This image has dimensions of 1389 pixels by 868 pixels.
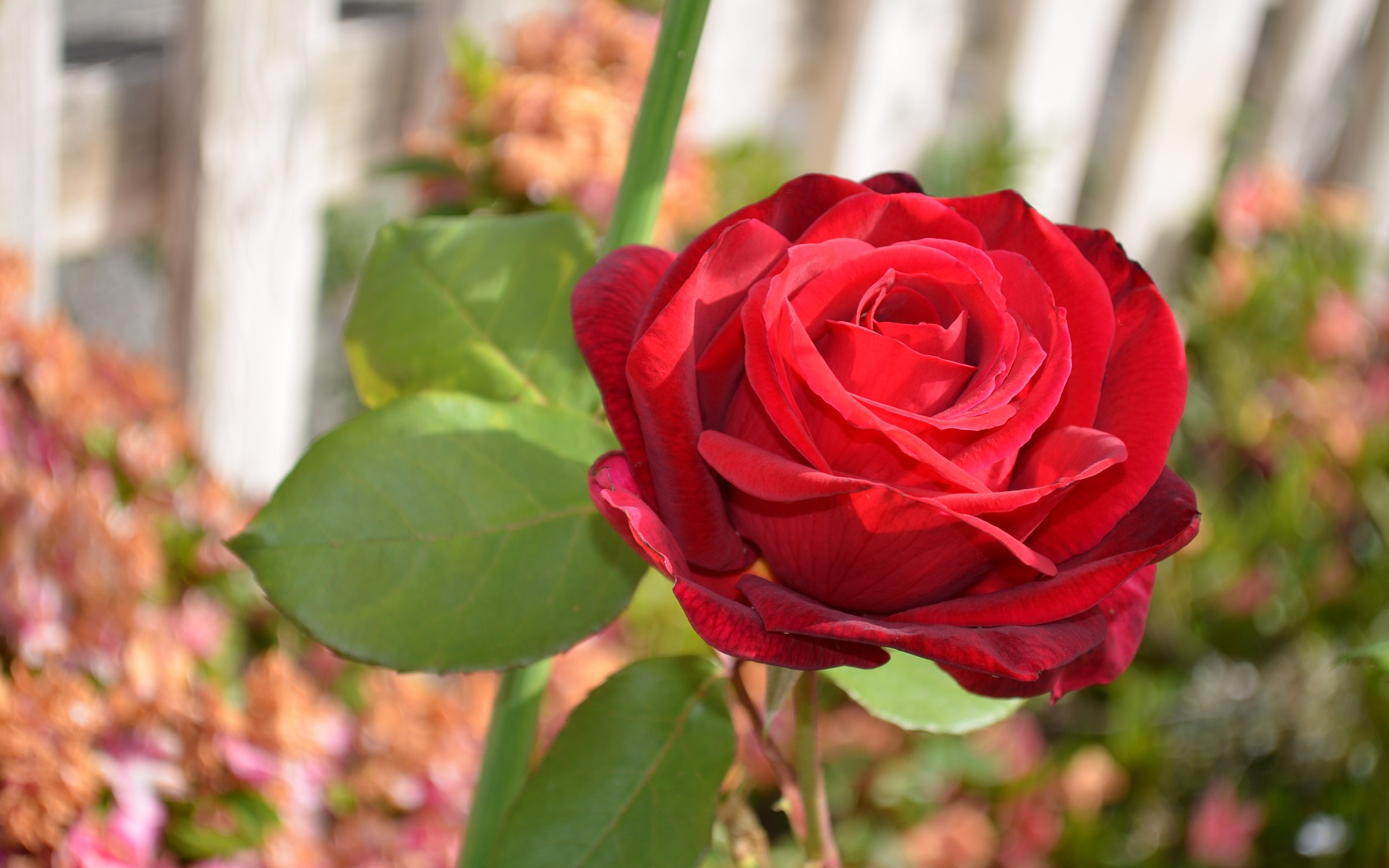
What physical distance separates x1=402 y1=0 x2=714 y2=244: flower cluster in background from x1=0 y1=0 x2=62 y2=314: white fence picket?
0.90 feet

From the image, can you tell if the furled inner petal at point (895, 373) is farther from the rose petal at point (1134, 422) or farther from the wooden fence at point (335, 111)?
the wooden fence at point (335, 111)

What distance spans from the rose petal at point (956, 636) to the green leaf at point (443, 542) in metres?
0.06

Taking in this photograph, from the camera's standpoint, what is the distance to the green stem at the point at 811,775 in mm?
269

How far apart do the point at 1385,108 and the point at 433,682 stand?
202 centimetres

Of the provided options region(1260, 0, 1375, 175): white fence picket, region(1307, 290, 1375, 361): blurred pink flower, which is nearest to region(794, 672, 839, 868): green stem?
region(1307, 290, 1375, 361): blurred pink flower

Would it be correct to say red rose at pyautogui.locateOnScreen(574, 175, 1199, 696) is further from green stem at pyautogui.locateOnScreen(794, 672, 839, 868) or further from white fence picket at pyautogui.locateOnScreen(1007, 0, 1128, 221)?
white fence picket at pyautogui.locateOnScreen(1007, 0, 1128, 221)

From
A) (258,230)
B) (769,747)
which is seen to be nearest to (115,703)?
(769,747)

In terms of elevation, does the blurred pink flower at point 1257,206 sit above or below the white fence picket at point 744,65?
below

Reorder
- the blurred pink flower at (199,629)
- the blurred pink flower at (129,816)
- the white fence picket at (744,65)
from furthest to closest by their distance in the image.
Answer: the white fence picket at (744,65)
the blurred pink flower at (199,629)
the blurred pink flower at (129,816)

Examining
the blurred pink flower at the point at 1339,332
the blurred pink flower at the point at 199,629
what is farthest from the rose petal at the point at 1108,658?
the blurred pink flower at the point at 1339,332

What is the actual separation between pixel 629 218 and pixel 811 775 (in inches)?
5.8

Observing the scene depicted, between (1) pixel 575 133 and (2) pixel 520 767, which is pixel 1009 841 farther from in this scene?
(2) pixel 520 767

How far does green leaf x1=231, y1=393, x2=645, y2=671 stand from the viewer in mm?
252

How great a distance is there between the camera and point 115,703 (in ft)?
1.65
